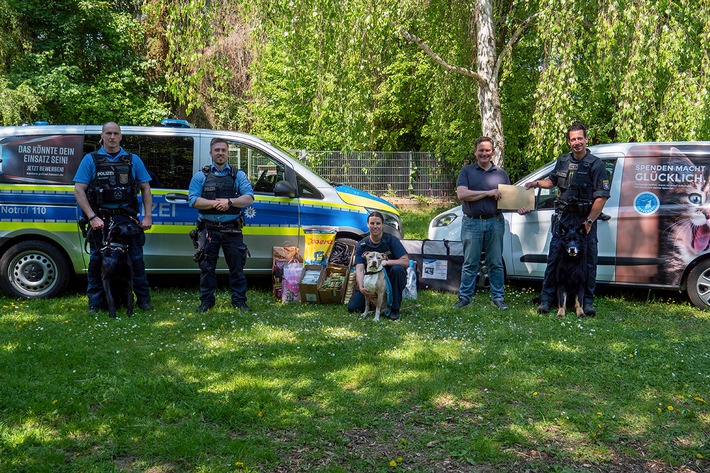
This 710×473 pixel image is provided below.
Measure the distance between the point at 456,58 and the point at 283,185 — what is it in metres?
7.85

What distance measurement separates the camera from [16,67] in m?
21.8

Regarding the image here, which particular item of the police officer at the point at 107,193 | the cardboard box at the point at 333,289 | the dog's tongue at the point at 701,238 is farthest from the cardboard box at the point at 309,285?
the dog's tongue at the point at 701,238

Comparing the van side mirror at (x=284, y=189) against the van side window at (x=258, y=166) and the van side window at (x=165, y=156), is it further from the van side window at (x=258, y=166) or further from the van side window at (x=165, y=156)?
the van side window at (x=165, y=156)

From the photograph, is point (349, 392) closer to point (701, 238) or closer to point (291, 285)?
point (291, 285)

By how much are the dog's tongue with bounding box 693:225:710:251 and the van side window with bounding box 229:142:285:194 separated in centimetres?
505

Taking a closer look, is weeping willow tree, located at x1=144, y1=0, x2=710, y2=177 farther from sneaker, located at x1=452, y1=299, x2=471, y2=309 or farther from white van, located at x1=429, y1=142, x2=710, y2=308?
sneaker, located at x1=452, y1=299, x2=471, y2=309

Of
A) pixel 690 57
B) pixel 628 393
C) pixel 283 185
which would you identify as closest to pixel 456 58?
pixel 690 57

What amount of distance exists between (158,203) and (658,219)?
20.0 ft

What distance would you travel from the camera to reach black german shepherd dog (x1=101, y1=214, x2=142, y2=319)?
6.88 m

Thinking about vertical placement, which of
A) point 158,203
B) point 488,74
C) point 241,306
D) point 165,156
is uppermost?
point 488,74

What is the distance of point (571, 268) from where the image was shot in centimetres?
722

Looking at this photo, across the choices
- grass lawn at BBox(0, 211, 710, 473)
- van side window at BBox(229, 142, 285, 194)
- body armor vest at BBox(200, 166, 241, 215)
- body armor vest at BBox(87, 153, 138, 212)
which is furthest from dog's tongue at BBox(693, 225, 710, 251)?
body armor vest at BBox(87, 153, 138, 212)

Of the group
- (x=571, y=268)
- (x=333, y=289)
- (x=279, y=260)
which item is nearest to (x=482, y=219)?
(x=571, y=268)

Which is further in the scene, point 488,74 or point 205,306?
point 488,74
